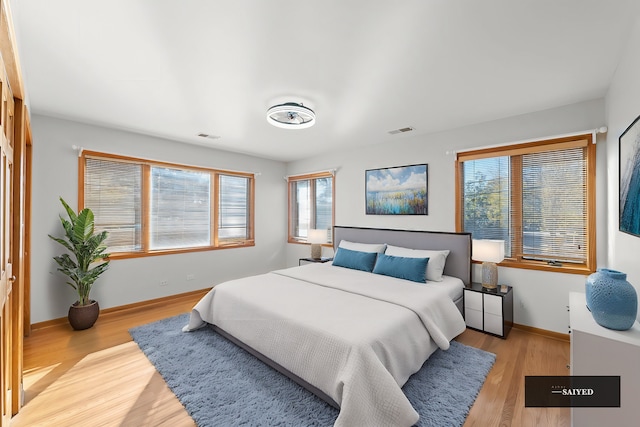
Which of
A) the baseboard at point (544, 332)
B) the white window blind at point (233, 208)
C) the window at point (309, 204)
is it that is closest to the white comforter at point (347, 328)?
the baseboard at point (544, 332)

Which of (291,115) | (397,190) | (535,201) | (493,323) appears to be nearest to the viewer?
(291,115)

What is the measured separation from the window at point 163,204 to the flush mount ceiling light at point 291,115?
225cm

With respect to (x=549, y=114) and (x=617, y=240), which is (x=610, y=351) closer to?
(x=617, y=240)

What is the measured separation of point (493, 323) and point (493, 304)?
0.68 feet

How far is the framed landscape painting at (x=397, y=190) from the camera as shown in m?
4.04

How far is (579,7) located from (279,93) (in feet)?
6.92

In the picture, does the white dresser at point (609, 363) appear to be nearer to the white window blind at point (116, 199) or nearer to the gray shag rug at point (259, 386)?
the gray shag rug at point (259, 386)

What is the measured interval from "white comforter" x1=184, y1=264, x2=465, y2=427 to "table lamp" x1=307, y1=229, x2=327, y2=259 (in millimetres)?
1679

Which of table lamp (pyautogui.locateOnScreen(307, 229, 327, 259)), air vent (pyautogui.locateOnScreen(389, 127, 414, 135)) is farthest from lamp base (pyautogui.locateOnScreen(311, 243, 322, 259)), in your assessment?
air vent (pyautogui.locateOnScreen(389, 127, 414, 135))

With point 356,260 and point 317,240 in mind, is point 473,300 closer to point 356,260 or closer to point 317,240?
point 356,260

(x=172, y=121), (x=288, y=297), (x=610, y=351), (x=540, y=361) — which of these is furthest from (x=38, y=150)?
(x=540, y=361)

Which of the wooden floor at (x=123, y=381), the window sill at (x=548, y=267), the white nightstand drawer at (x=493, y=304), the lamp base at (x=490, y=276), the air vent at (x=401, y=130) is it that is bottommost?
the wooden floor at (x=123, y=381)

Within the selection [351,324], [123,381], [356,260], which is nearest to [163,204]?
[123,381]

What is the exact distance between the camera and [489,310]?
307 cm
